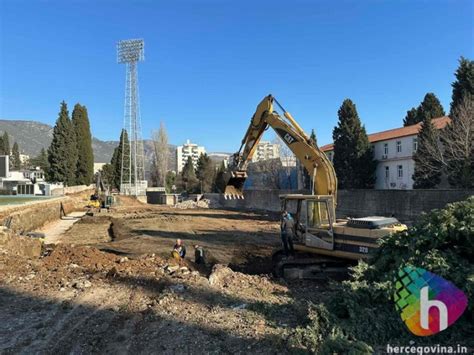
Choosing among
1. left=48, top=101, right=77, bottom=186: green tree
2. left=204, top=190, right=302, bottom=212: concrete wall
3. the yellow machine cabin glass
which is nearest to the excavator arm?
the yellow machine cabin glass

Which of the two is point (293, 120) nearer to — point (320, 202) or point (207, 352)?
point (320, 202)

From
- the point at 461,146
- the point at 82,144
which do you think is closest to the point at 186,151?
the point at 82,144

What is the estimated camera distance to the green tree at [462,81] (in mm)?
34209

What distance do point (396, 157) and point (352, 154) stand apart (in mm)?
4847

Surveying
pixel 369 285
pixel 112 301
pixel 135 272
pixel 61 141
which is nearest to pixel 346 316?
pixel 369 285

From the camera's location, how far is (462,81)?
3484 cm

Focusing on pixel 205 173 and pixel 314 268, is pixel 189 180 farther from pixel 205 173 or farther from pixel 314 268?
pixel 314 268

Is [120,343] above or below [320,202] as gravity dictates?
below

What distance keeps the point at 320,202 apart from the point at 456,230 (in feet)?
14.7

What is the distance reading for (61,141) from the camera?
2045 inches

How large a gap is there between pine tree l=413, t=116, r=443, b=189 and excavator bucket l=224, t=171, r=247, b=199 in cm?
2131

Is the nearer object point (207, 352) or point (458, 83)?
point (207, 352)

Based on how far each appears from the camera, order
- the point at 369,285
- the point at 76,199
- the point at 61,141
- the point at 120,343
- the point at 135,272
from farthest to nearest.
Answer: the point at 61,141, the point at 76,199, the point at 135,272, the point at 369,285, the point at 120,343

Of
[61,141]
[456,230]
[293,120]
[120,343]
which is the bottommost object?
[120,343]
